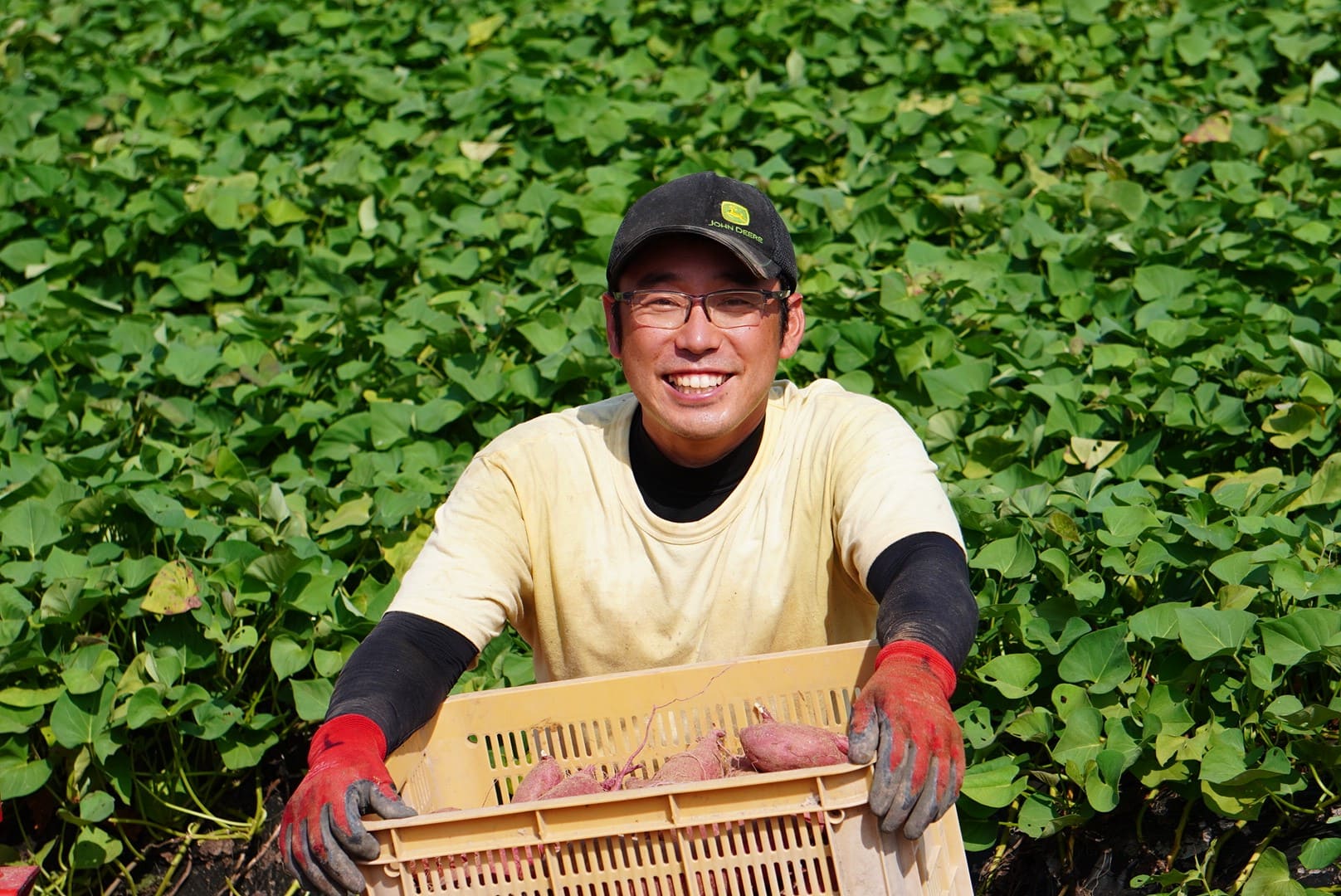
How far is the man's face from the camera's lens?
2188 millimetres

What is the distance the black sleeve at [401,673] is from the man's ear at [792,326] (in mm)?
670

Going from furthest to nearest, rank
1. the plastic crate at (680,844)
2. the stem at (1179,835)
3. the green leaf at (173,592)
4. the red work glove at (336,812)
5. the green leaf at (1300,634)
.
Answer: the green leaf at (173,592)
the stem at (1179,835)
the green leaf at (1300,634)
the red work glove at (336,812)
the plastic crate at (680,844)

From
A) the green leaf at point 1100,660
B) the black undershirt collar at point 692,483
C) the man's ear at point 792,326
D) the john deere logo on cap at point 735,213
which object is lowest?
the green leaf at point 1100,660

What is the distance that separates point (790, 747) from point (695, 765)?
143 millimetres

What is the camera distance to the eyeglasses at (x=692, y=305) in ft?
7.23

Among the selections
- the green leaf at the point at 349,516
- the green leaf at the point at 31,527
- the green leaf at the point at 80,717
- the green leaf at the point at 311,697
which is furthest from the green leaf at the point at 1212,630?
the green leaf at the point at 31,527

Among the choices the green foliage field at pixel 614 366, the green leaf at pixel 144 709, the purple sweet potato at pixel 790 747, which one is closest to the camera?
the purple sweet potato at pixel 790 747

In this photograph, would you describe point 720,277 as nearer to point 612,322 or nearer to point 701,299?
point 701,299

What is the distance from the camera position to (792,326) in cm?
239

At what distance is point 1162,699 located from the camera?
7.72 feet

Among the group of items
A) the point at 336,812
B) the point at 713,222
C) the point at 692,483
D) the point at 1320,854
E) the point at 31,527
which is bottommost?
the point at 1320,854

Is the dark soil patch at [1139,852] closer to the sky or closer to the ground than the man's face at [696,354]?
closer to the ground

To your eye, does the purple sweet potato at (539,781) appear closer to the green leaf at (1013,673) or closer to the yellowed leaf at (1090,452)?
the green leaf at (1013,673)

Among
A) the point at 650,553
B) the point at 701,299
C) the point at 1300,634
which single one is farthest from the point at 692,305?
the point at 1300,634
